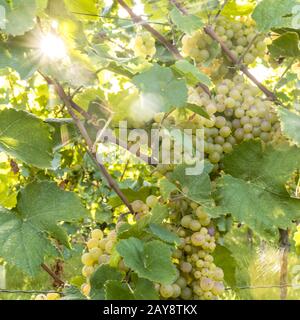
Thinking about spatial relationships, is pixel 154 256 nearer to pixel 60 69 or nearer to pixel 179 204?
pixel 179 204

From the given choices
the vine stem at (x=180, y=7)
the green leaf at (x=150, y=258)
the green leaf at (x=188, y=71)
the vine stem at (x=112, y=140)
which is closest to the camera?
the green leaf at (x=150, y=258)

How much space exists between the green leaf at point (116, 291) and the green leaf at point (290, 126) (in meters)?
0.43

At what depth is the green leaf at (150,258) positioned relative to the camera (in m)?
0.95

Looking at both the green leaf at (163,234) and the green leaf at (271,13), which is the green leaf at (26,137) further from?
the green leaf at (271,13)

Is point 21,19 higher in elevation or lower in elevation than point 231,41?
lower

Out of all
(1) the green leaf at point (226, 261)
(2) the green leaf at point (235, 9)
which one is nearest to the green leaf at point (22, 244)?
(1) the green leaf at point (226, 261)

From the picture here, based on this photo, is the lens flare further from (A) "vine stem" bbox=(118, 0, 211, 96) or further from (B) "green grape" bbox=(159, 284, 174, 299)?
(B) "green grape" bbox=(159, 284, 174, 299)

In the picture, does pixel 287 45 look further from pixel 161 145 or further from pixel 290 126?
pixel 161 145

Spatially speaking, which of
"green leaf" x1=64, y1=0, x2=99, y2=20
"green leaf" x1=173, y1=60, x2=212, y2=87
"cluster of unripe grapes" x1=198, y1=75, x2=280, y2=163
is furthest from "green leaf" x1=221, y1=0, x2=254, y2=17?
"green leaf" x1=173, y1=60, x2=212, y2=87

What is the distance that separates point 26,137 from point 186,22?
429 millimetres

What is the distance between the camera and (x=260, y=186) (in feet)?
3.88

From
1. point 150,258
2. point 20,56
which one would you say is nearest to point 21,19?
point 20,56
